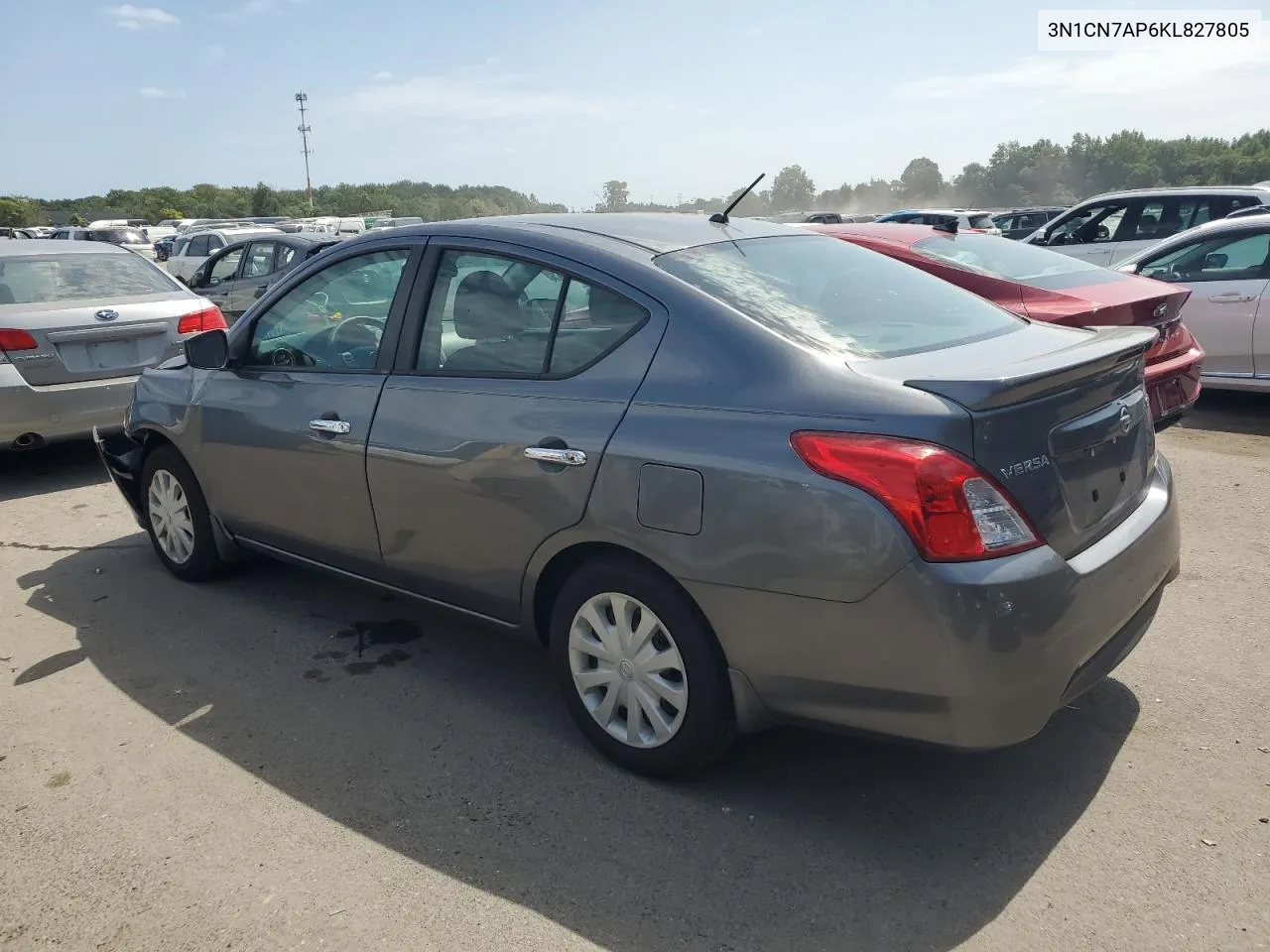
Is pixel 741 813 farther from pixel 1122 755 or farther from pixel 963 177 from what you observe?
pixel 963 177

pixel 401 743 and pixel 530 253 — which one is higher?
pixel 530 253

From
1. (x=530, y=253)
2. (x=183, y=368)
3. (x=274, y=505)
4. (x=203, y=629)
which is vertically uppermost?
(x=530, y=253)

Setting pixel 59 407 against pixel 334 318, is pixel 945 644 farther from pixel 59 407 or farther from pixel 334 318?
pixel 59 407

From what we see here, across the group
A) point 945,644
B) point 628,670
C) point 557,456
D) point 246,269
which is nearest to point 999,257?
point 557,456

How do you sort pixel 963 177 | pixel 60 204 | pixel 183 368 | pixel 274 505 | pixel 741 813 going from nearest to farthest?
pixel 741 813 < pixel 274 505 < pixel 183 368 < pixel 60 204 < pixel 963 177

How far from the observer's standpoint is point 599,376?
3.16 meters

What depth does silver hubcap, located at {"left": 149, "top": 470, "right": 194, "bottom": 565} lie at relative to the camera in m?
4.91

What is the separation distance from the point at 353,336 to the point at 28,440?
12.6ft

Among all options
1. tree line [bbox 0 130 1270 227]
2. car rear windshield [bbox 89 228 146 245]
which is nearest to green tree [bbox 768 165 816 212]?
tree line [bbox 0 130 1270 227]

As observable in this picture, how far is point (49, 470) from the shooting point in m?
7.54

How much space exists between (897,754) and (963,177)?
10229 cm

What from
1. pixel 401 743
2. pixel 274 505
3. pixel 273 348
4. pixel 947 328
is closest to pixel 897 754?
pixel 947 328

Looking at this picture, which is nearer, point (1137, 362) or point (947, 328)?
point (1137, 362)

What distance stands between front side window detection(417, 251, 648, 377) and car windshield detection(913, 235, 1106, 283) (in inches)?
146
